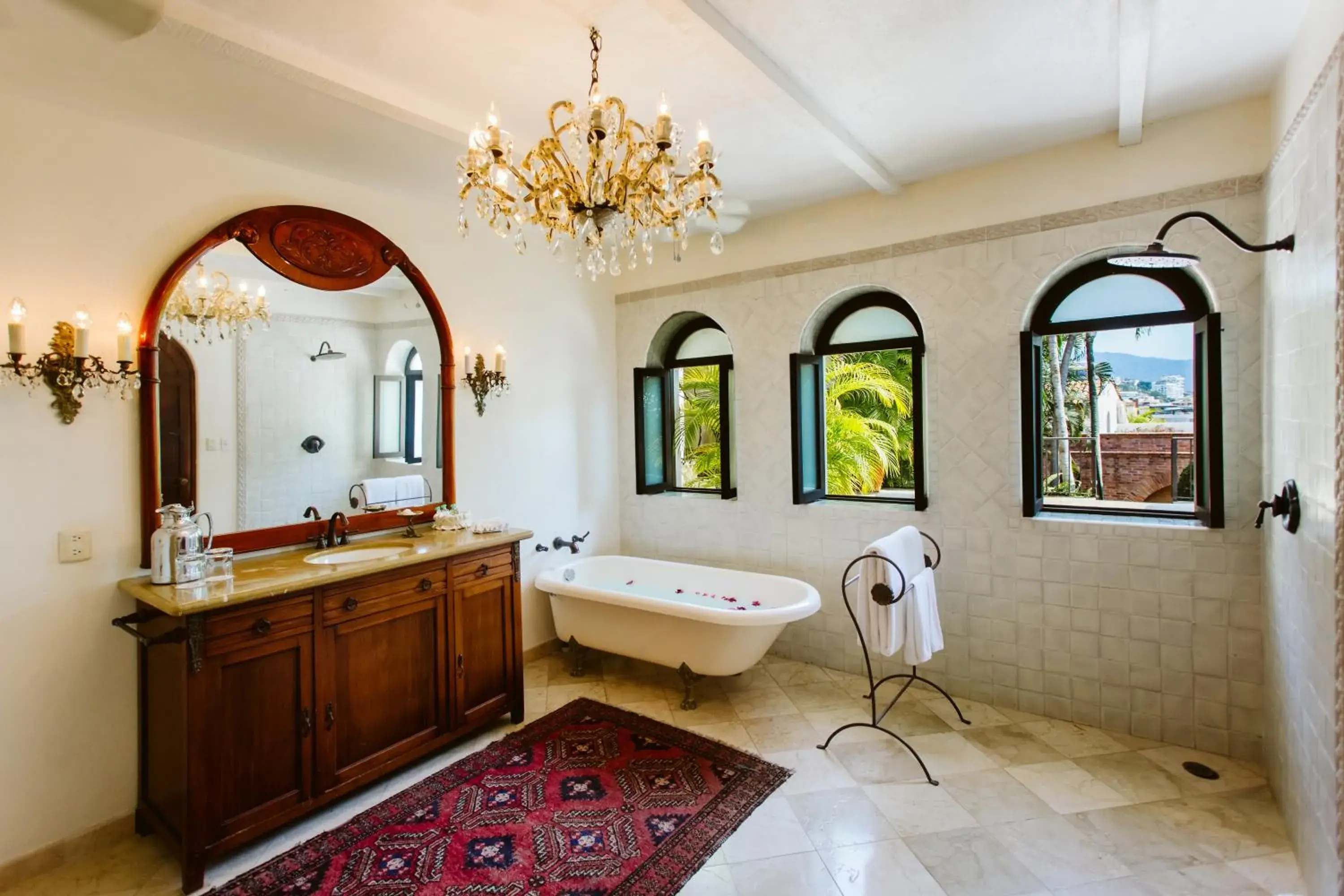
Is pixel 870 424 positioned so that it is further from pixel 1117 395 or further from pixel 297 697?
pixel 297 697

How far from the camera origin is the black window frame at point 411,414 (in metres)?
3.20

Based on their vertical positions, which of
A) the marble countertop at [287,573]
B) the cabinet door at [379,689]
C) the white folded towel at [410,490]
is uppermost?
the white folded towel at [410,490]

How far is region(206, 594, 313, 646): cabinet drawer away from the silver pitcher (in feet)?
1.16

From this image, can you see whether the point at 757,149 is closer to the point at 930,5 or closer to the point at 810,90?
the point at 810,90

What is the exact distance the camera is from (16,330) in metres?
2.03

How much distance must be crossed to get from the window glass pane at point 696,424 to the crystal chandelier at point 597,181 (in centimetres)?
262

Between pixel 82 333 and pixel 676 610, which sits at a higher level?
pixel 82 333

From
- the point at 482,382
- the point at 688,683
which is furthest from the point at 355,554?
the point at 688,683

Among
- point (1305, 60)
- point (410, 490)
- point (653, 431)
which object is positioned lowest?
point (410, 490)

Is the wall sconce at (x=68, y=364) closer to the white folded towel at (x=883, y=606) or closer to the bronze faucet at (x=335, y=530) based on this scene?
the bronze faucet at (x=335, y=530)

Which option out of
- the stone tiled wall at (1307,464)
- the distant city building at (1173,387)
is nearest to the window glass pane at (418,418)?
the stone tiled wall at (1307,464)

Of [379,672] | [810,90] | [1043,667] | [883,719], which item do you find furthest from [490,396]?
[1043,667]

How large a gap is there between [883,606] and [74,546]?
3.09m

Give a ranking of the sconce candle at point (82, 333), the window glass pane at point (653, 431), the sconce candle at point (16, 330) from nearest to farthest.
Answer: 1. the sconce candle at point (16, 330)
2. the sconce candle at point (82, 333)
3. the window glass pane at point (653, 431)
